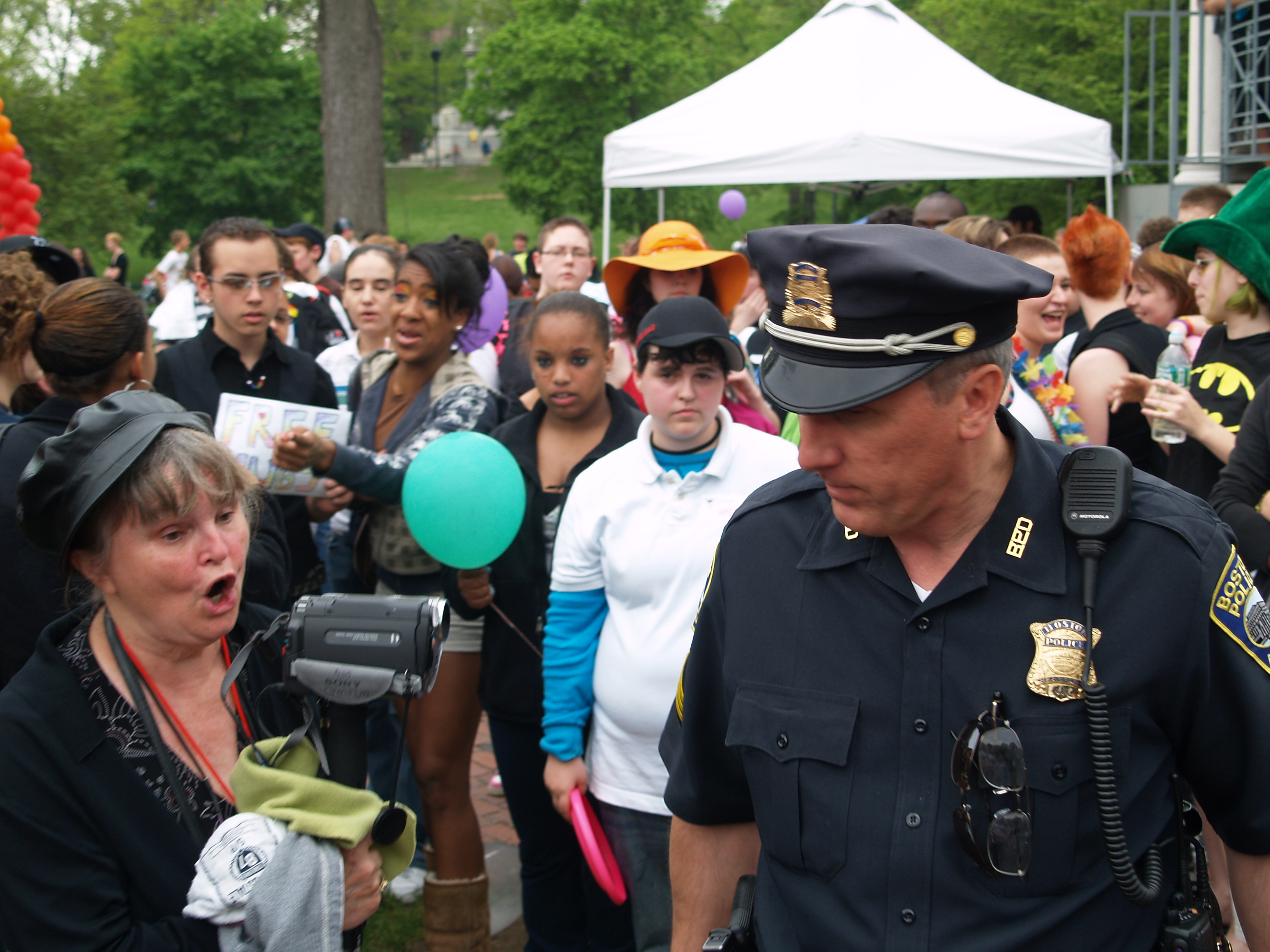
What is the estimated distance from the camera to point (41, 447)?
1936 mm

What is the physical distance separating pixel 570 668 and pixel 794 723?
1.48m

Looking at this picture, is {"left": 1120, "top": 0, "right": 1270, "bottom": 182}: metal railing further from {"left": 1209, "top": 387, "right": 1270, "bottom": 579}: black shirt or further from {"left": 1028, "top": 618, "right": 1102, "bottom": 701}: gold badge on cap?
{"left": 1028, "top": 618, "right": 1102, "bottom": 701}: gold badge on cap

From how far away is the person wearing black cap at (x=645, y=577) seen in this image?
2.92 m

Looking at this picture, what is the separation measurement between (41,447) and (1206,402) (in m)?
3.57

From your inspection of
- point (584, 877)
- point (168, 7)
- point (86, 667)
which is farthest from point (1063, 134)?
point (168, 7)

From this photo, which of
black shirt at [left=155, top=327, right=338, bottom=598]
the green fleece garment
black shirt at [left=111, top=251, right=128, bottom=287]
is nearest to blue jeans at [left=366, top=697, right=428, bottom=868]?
black shirt at [left=155, top=327, right=338, bottom=598]

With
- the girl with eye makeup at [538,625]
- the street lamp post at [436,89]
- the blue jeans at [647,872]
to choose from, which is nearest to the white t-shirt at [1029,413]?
the girl with eye makeup at [538,625]

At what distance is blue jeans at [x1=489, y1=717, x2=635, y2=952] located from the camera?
11.4 feet

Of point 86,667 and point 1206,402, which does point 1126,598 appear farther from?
point 1206,402

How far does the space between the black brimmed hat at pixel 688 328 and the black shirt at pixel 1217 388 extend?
1700 millimetres

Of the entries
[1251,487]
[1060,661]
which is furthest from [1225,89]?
[1060,661]

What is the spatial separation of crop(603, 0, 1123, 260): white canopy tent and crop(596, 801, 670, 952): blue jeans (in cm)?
671

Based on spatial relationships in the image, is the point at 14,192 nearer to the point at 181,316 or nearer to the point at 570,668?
the point at 181,316

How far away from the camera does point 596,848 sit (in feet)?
9.57
